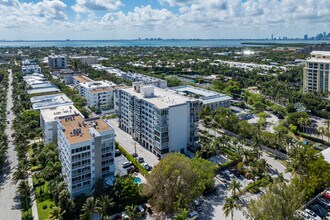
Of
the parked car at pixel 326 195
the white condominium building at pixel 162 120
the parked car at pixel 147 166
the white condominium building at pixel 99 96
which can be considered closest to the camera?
the parked car at pixel 326 195

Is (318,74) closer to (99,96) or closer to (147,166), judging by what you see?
(99,96)

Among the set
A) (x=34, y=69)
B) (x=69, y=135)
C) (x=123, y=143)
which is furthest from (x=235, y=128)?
(x=34, y=69)

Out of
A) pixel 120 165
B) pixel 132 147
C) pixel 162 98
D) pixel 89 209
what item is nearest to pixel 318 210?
pixel 89 209

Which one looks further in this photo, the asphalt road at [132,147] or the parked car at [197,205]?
the asphalt road at [132,147]

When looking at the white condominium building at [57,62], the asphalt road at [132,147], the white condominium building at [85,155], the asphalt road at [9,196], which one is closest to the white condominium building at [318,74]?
the asphalt road at [132,147]

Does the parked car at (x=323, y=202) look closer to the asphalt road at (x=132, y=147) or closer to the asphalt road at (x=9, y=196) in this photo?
the asphalt road at (x=132, y=147)

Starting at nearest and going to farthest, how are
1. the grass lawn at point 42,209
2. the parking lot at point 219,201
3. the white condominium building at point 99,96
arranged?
the parking lot at point 219,201 → the grass lawn at point 42,209 → the white condominium building at point 99,96

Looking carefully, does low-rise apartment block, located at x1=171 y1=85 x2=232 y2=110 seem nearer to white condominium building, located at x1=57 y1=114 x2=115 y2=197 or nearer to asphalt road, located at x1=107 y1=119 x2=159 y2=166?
asphalt road, located at x1=107 y1=119 x2=159 y2=166

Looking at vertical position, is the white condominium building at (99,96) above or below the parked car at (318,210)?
above

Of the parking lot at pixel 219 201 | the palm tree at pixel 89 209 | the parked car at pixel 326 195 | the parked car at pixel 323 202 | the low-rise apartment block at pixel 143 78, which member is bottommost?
the parking lot at pixel 219 201
